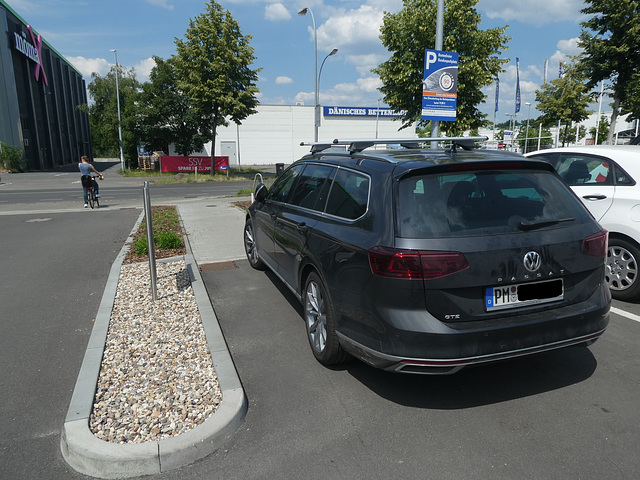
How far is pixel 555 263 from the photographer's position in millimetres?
3061

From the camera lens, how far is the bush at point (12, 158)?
3828cm

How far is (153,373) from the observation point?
3623 millimetres

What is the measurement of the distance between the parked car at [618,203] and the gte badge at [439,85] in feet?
16.6

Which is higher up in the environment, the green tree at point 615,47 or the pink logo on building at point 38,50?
the pink logo on building at point 38,50

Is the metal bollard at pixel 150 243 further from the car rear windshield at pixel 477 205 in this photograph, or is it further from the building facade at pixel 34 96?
the building facade at pixel 34 96

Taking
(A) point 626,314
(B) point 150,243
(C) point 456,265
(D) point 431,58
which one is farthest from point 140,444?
(D) point 431,58

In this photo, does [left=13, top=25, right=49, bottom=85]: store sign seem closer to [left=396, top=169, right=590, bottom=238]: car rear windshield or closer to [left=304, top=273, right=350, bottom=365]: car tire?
[left=304, top=273, right=350, bottom=365]: car tire

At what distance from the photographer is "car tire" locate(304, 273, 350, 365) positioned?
3.60 meters

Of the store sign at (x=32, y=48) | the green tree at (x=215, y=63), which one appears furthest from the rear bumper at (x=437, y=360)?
the store sign at (x=32, y=48)

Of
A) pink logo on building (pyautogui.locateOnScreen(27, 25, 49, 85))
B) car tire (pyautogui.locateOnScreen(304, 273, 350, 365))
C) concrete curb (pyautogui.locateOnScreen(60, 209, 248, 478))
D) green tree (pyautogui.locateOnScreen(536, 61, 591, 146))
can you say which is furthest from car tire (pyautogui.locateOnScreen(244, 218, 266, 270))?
pink logo on building (pyautogui.locateOnScreen(27, 25, 49, 85))

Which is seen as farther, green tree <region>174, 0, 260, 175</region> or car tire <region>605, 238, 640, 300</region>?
green tree <region>174, 0, 260, 175</region>

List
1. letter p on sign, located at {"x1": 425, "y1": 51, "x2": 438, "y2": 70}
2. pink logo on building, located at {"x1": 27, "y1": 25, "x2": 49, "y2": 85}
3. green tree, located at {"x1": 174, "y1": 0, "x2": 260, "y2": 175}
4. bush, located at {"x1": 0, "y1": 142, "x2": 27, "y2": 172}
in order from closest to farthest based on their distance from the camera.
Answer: letter p on sign, located at {"x1": 425, "y1": 51, "x2": 438, "y2": 70}, green tree, located at {"x1": 174, "y1": 0, "x2": 260, "y2": 175}, bush, located at {"x1": 0, "y1": 142, "x2": 27, "y2": 172}, pink logo on building, located at {"x1": 27, "y1": 25, "x2": 49, "y2": 85}

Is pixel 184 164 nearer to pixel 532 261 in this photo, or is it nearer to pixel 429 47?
pixel 429 47

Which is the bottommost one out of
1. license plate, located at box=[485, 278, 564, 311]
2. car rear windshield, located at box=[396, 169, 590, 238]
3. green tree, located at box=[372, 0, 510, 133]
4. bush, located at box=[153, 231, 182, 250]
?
bush, located at box=[153, 231, 182, 250]
